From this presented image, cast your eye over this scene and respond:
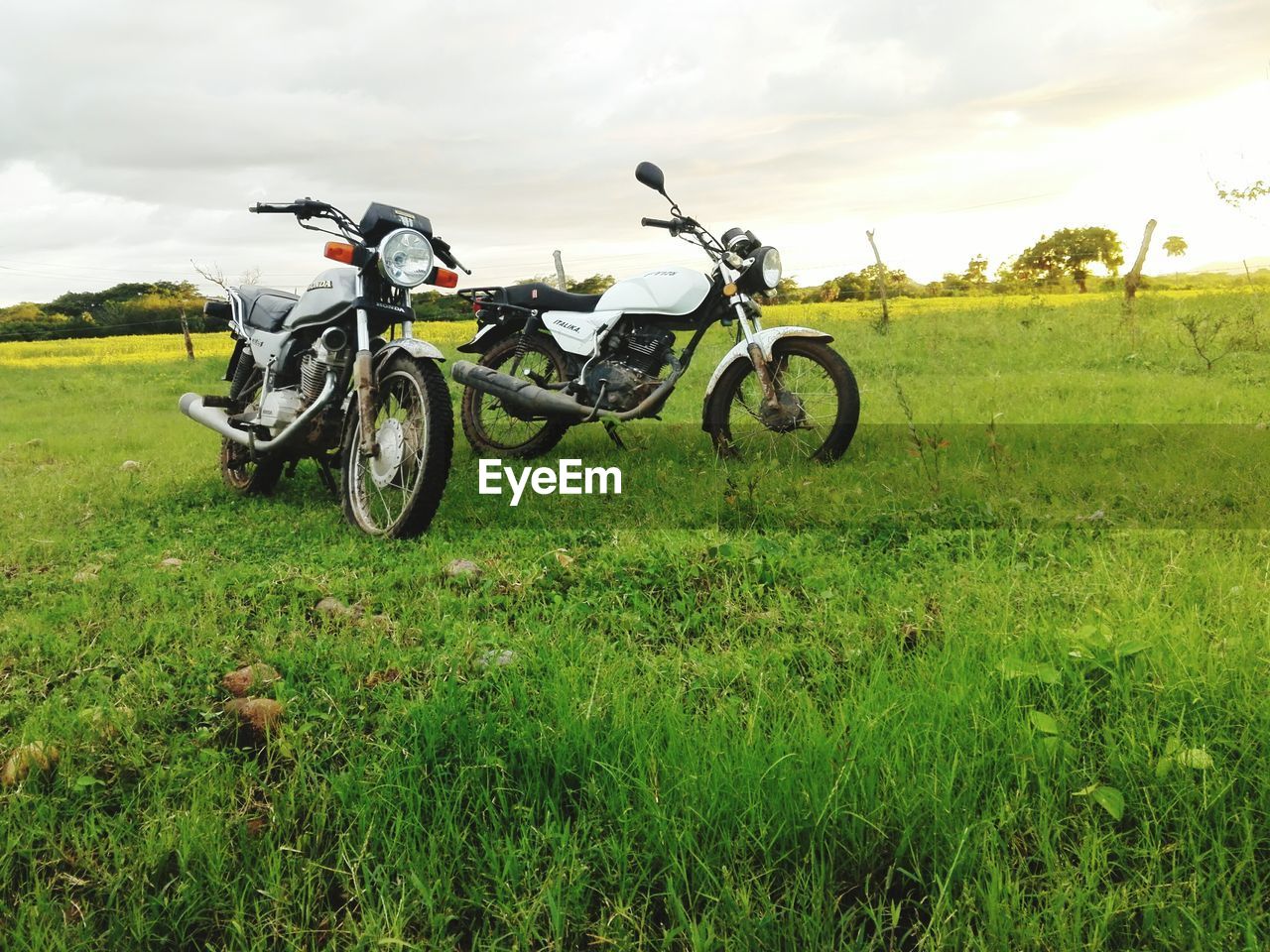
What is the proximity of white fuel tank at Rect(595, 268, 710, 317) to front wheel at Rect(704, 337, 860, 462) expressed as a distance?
2.16 feet

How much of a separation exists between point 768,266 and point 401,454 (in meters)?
3.10

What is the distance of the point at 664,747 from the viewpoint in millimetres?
2090

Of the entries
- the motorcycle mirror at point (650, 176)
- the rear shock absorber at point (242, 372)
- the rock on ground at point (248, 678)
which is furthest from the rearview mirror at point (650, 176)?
the rock on ground at point (248, 678)

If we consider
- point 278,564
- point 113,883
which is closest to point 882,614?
point 113,883

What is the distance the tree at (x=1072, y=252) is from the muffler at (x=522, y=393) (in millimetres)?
62776

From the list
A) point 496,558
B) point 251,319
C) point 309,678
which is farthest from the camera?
point 251,319

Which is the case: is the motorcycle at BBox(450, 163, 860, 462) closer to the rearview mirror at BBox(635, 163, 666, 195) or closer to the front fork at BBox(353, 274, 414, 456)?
the rearview mirror at BBox(635, 163, 666, 195)

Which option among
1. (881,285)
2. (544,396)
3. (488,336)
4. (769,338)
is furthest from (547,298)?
(881,285)

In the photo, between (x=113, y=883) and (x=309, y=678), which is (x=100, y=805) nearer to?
(x=113, y=883)

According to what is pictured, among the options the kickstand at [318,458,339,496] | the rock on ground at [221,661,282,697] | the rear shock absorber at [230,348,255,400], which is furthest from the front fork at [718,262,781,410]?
the rock on ground at [221,661,282,697]

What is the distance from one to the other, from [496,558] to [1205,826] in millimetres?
2916

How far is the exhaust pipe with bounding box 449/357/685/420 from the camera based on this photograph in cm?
622

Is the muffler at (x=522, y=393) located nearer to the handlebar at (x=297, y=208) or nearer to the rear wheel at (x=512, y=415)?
the rear wheel at (x=512, y=415)

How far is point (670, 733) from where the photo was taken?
2068 mm
